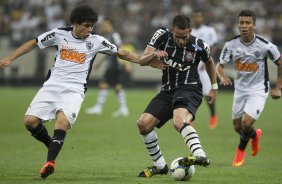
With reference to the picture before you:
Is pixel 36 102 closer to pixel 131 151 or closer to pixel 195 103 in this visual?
pixel 195 103

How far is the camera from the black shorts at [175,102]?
9633mm

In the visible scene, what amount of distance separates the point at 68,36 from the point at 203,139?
595 cm

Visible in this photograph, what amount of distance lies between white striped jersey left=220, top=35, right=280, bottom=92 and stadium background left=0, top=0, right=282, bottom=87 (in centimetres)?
1595

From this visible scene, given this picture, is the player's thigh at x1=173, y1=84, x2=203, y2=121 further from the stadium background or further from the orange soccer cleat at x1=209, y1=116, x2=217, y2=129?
the stadium background

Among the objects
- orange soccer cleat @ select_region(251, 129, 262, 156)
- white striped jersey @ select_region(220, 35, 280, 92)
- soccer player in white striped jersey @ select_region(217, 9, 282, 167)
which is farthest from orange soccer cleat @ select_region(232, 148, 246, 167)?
white striped jersey @ select_region(220, 35, 280, 92)

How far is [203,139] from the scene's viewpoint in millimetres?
15133

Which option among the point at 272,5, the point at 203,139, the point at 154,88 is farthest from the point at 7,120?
the point at 272,5

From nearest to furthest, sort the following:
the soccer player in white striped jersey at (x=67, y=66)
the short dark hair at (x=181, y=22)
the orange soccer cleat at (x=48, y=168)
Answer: the orange soccer cleat at (x=48, y=168) → the short dark hair at (x=181, y=22) → the soccer player in white striped jersey at (x=67, y=66)

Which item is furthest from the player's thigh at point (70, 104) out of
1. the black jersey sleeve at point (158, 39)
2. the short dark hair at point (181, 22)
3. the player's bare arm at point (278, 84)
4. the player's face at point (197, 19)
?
the player's face at point (197, 19)

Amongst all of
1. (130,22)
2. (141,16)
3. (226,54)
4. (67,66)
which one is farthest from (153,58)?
(130,22)

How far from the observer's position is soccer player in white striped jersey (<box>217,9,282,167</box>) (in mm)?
11414

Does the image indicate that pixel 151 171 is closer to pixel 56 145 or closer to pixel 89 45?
pixel 56 145

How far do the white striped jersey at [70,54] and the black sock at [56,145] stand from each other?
0.81 metres

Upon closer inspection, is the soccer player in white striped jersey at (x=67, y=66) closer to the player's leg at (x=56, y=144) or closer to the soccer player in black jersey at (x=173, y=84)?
the player's leg at (x=56, y=144)
